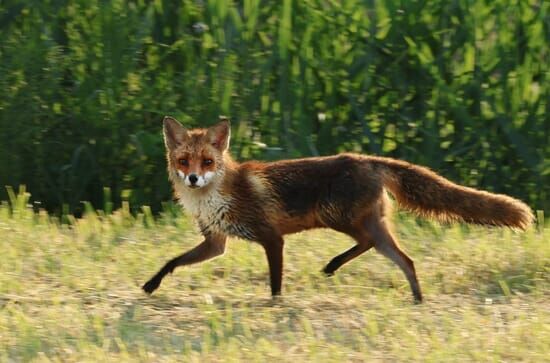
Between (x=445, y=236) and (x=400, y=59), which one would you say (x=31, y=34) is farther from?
(x=445, y=236)

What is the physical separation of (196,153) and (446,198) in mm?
1480

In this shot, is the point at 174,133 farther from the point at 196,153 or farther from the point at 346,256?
the point at 346,256

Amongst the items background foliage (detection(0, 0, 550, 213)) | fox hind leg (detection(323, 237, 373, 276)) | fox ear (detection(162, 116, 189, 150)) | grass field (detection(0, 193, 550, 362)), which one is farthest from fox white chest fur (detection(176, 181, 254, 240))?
background foliage (detection(0, 0, 550, 213))

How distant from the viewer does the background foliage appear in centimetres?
1007

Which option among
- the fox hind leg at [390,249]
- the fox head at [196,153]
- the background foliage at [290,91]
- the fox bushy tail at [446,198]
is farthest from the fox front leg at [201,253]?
the background foliage at [290,91]

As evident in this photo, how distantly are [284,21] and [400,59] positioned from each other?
94cm

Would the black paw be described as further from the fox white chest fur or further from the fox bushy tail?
the fox bushy tail

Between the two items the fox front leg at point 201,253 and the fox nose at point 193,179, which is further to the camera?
the fox front leg at point 201,253

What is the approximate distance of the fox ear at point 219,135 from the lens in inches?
299

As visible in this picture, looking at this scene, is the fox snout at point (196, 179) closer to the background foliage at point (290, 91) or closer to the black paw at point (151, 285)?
the black paw at point (151, 285)

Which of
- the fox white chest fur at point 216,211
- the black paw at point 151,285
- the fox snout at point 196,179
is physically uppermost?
the fox snout at point 196,179

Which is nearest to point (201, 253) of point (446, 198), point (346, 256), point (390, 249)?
point (346, 256)

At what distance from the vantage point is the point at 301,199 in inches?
301

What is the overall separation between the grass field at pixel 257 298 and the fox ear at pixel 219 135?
84cm
